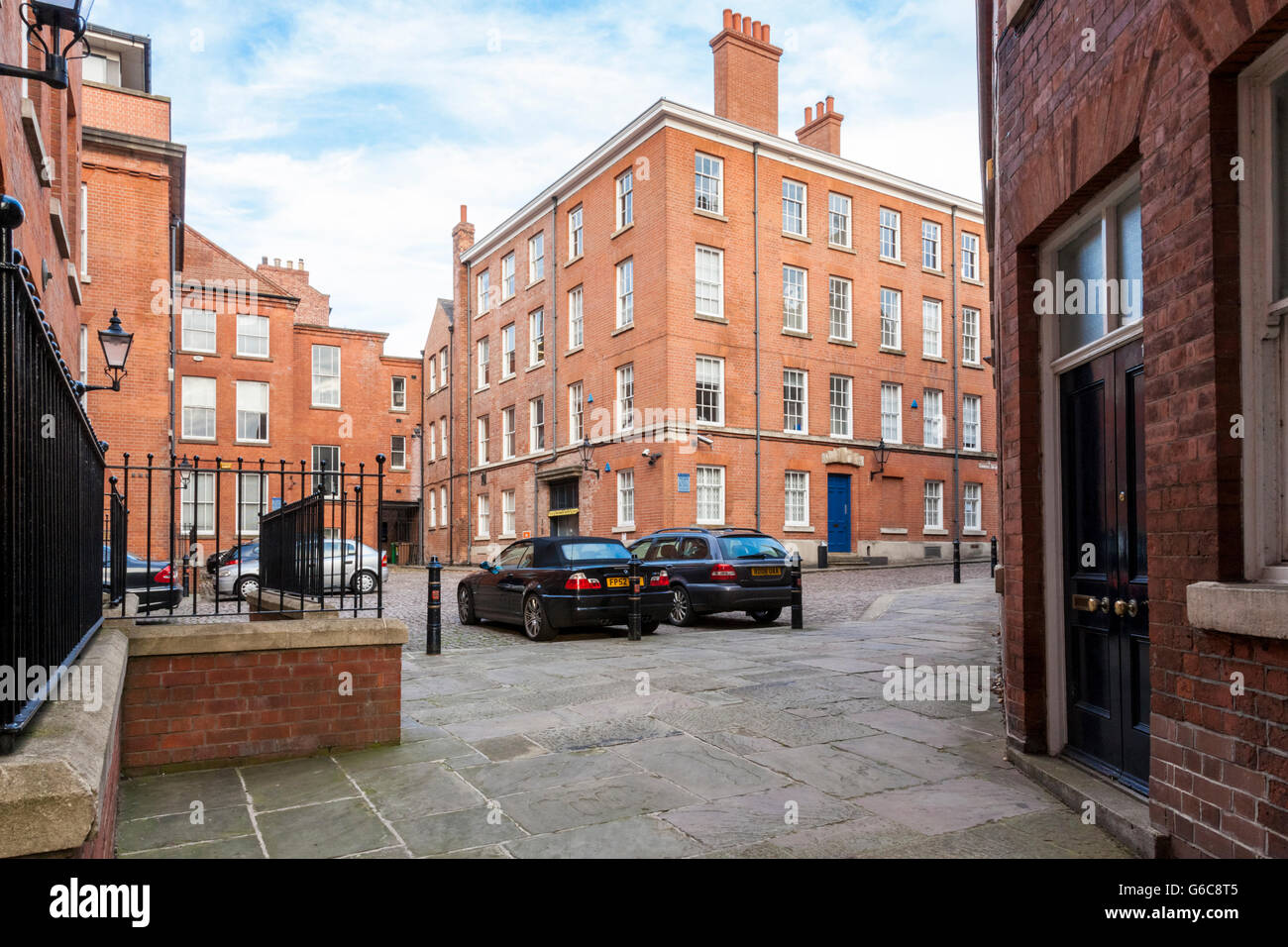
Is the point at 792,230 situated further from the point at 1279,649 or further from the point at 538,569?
the point at 1279,649

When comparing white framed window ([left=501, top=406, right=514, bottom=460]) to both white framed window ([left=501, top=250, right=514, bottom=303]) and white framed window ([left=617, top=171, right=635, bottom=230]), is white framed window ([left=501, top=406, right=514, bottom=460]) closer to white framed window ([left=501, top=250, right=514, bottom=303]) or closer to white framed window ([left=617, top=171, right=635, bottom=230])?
white framed window ([left=501, top=250, right=514, bottom=303])

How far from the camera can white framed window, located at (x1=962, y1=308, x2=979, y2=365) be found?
3350cm

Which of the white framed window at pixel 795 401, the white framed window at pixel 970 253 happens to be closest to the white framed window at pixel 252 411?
the white framed window at pixel 795 401

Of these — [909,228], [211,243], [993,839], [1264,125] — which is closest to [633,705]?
[993,839]

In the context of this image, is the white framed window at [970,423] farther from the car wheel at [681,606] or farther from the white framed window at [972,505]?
the car wheel at [681,606]

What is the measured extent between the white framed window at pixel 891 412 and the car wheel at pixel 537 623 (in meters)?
20.4

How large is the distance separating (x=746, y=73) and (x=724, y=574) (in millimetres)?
19768

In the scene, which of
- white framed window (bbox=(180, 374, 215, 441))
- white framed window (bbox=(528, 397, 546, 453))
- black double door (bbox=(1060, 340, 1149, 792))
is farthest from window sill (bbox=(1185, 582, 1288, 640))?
white framed window (bbox=(180, 374, 215, 441))

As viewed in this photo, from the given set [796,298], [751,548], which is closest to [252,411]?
[796,298]

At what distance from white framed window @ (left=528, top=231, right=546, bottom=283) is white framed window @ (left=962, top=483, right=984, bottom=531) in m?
17.2

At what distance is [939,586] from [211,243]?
28.9 metres

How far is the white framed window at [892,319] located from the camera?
3086cm

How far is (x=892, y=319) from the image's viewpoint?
102 ft

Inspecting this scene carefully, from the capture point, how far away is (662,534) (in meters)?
15.5
